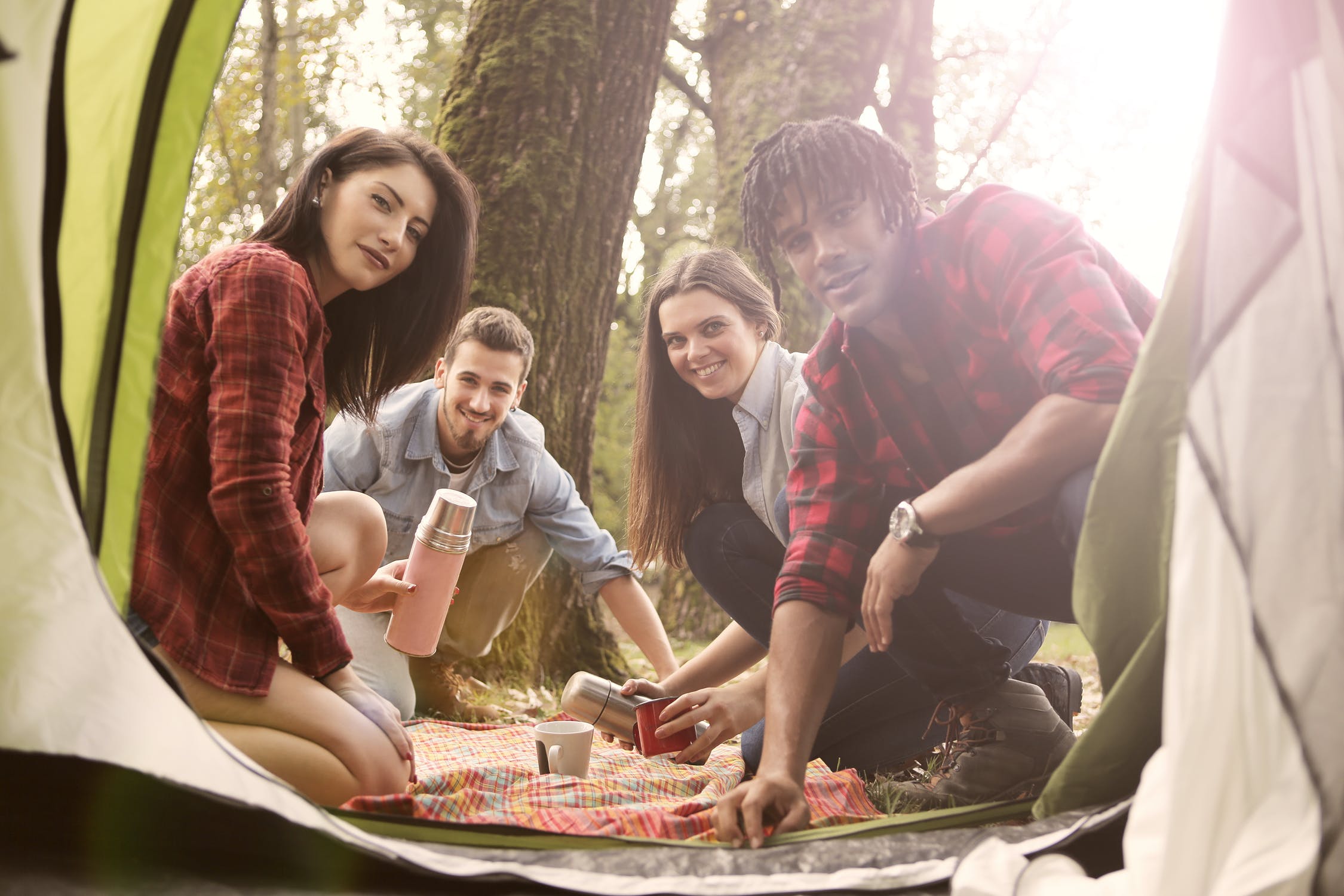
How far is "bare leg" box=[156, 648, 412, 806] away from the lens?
1.02m

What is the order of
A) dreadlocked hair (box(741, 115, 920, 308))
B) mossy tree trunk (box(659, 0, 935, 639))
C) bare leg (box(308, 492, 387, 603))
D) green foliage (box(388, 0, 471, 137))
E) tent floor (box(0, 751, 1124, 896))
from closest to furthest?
tent floor (box(0, 751, 1124, 896)) → dreadlocked hair (box(741, 115, 920, 308)) → bare leg (box(308, 492, 387, 603)) → mossy tree trunk (box(659, 0, 935, 639)) → green foliage (box(388, 0, 471, 137))

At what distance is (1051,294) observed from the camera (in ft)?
3.59

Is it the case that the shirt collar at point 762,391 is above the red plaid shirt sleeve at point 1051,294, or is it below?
below

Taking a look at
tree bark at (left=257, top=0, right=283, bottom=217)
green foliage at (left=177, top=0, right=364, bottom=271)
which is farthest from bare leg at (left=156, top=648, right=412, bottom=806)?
tree bark at (left=257, top=0, right=283, bottom=217)

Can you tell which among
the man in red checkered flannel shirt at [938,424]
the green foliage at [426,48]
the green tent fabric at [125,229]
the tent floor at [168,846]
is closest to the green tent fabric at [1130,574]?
the tent floor at [168,846]

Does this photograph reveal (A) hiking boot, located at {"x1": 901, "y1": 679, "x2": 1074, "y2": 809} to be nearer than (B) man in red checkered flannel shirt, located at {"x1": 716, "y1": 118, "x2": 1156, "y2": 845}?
No

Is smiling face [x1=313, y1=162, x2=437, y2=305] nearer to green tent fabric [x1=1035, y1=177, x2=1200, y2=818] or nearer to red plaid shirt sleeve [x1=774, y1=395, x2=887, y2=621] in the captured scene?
red plaid shirt sleeve [x1=774, y1=395, x2=887, y2=621]

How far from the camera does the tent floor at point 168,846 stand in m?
0.79

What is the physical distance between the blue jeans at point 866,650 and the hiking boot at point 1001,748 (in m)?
0.04

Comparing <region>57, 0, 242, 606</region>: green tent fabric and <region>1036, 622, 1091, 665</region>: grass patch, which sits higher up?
<region>57, 0, 242, 606</region>: green tent fabric

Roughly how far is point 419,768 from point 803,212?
1010 mm

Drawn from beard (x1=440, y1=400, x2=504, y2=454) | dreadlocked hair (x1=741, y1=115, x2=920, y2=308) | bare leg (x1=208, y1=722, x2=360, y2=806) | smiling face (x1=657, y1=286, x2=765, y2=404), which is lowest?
bare leg (x1=208, y1=722, x2=360, y2=806)

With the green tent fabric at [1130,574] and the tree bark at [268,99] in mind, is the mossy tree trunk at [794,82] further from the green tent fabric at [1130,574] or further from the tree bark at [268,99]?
the tree bark at [268,99]

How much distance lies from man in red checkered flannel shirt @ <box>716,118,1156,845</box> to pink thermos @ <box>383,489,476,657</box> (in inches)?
24.0
